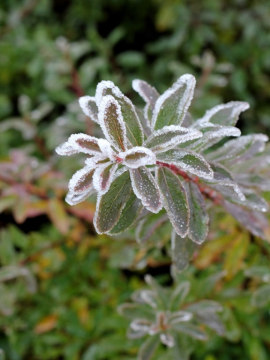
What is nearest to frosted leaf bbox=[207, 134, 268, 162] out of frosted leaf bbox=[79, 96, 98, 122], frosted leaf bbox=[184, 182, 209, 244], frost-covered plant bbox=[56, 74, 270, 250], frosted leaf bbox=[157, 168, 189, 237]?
frost-covered plant bbox=[56, 74, 270, 250]

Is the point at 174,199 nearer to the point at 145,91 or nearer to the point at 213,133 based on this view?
the point at 213,133

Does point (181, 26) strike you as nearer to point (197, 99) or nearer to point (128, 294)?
point (197, 99)

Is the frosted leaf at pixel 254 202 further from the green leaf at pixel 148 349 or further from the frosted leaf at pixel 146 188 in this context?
the green leaf at pixel 148 349

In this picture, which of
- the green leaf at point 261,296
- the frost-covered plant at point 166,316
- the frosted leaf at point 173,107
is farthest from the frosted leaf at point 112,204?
the green leaf at point 261,296

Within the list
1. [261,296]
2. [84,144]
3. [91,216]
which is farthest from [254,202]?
[91,216]

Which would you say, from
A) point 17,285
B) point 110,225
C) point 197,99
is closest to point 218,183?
point 110,225

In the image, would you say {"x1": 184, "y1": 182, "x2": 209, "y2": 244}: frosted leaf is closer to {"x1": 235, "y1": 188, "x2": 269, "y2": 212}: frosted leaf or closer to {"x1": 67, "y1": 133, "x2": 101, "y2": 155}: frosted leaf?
{"x1": 235, "y1": 188, "x2": 269, "y2": 212}: frosted leaf
